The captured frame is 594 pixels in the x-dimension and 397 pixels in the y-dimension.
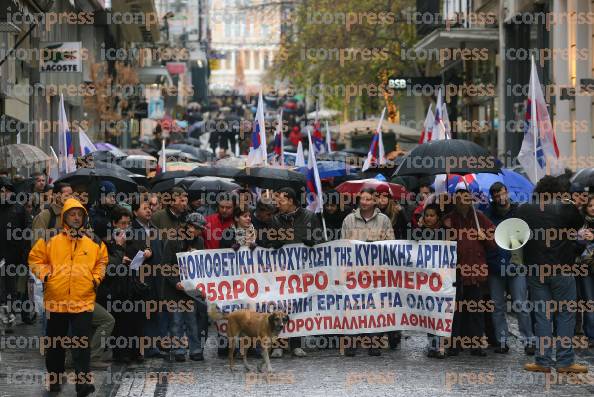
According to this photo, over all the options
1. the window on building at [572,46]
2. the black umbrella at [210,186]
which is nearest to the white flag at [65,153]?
the black umbrella at [210,186]

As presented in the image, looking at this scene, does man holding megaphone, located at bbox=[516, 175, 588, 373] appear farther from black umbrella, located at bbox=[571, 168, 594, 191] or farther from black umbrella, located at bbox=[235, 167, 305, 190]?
black umbrella, located at bbox=[235, 167, 305, 190]

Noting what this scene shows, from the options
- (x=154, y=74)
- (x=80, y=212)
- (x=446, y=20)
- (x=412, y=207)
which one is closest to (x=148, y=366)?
(x=80, y=212)

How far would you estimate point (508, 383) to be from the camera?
1287 cm

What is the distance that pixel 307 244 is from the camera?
1508cm

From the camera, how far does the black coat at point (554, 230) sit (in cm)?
1312

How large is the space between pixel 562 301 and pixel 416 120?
40618mm

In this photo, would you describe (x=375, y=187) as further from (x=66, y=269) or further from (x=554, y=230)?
(x=66, y=269)

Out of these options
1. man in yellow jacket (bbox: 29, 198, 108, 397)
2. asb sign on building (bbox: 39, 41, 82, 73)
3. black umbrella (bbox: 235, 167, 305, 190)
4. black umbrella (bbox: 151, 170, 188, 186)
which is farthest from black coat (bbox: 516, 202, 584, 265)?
asb sign on building (bbox: 39, 41, 82, 73)

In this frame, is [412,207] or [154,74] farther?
[154,74]

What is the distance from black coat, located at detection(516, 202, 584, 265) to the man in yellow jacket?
409 centimetres

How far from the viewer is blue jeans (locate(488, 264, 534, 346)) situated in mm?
15109

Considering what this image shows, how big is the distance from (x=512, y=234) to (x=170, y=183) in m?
6.20

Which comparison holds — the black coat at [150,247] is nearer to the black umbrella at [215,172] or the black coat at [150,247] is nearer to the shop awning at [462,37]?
the black umbrella at [215,172]

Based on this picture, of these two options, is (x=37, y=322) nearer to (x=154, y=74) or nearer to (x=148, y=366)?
(x=148, y=366)
